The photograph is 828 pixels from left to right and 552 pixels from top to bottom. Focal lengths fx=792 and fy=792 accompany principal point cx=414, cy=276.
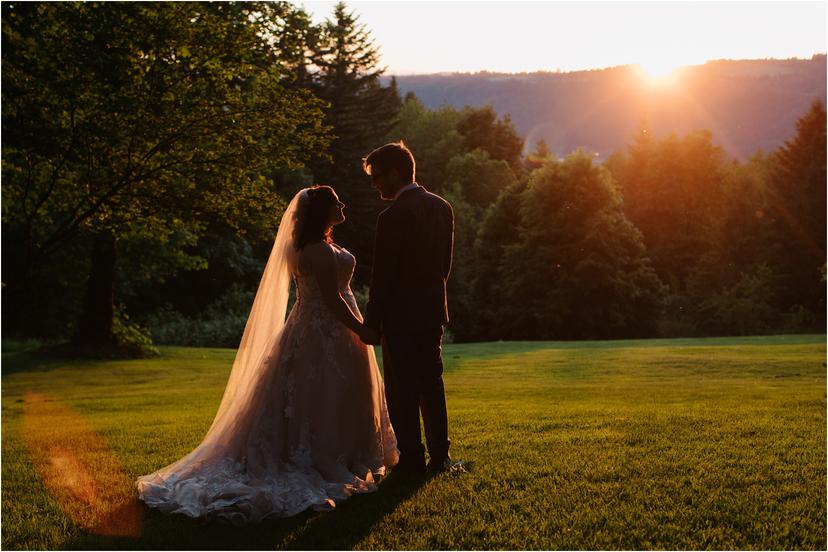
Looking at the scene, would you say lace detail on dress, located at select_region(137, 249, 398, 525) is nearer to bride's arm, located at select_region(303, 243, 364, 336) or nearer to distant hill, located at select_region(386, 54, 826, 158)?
bride's arm, located at select_region(303, 243, 364, 336)

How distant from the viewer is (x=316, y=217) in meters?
7.08

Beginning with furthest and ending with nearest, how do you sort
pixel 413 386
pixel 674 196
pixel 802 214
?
1. pixel 674 196
2. pixel 802 214
3. pixel 413 386

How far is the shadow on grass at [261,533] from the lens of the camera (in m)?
5.43

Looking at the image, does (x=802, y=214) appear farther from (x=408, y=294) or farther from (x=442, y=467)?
(x=408, y=294)

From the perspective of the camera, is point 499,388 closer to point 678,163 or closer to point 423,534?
point 423,534

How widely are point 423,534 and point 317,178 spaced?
46.1 meters

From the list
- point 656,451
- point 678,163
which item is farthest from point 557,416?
point 678,163

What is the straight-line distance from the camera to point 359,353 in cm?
718

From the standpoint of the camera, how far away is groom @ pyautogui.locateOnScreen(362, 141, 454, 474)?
6.66 metres

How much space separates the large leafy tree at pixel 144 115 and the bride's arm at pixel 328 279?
7301mm

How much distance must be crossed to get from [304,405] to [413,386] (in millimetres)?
952

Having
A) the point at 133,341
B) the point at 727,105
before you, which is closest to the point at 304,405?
the point at 133,341

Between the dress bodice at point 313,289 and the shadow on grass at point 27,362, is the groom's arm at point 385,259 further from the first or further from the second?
the shadow on grass at point 27,362

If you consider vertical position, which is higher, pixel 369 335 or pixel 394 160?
pixel 394 160
